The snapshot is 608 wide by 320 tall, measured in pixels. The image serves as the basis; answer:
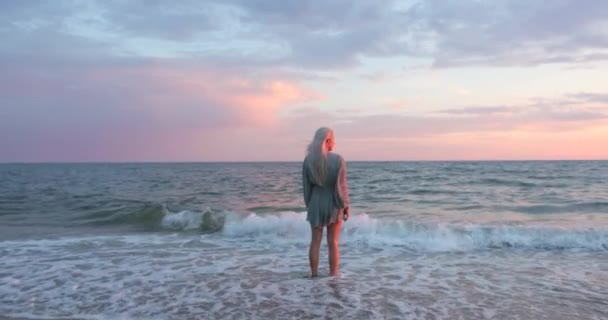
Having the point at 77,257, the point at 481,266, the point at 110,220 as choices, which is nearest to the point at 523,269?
the point at 481,266

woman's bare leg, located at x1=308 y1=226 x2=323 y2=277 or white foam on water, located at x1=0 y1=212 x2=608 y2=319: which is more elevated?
woman's bare leg, located at x1=308 y1=226 x2=323 y2=277

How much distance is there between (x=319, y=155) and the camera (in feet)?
19.9

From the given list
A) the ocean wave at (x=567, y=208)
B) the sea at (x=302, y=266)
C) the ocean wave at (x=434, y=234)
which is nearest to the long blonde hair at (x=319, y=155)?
the sea at (x=302, y=266)

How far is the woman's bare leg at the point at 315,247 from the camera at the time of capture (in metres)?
6.39

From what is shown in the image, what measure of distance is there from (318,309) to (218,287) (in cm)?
163

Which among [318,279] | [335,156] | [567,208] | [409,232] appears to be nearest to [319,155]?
[335,156]

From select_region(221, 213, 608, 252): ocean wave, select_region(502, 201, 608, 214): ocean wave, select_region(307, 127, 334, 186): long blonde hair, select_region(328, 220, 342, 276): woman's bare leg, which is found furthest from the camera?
select_region(502, 201, 608, 214): ocean wave

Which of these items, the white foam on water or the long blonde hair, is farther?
the long blonde hair

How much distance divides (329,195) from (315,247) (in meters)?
0.77

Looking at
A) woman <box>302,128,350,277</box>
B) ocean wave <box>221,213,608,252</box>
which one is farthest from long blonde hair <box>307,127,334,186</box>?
ocean wave <box>221,213,608,252</box>

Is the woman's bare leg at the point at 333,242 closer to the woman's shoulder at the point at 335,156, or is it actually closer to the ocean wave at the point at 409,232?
the woman's shoulder at the point at 335,156

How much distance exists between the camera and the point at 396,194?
19766mm

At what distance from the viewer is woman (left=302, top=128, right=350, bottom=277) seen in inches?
240

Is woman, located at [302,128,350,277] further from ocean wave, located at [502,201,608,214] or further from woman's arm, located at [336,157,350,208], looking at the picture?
ocean wave, located at [502,201,608,214]
